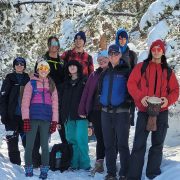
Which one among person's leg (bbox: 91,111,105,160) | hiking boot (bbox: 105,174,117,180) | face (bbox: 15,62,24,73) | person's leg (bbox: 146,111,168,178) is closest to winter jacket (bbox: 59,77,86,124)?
person's leg (bbox: 91,111,105,160)

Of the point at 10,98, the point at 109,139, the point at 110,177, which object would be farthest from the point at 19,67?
the point at 110,177

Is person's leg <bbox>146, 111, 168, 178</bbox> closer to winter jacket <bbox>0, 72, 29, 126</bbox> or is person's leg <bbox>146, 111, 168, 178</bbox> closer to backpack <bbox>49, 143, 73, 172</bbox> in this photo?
backpack <bbox>49, 143, 73, 172</bbox>

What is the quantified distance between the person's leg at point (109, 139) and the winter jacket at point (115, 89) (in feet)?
0.75

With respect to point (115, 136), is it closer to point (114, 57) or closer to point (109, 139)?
point (109, 139)

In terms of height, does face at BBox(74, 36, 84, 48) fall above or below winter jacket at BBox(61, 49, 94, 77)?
above

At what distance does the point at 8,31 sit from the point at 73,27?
170 cm

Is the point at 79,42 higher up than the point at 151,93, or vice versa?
the point at 79,42

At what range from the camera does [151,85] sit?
606cm

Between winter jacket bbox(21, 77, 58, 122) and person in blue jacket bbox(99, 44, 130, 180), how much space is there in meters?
0.91

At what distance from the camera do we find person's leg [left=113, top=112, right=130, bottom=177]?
639 centimetres

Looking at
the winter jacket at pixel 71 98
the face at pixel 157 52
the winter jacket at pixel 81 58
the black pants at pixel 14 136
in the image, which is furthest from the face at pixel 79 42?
the face at pixel 157 52

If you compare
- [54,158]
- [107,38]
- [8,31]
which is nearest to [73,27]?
[8,31]

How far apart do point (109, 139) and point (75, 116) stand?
42.5 inches

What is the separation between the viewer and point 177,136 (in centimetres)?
1297
